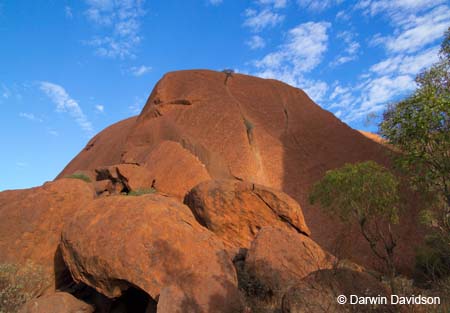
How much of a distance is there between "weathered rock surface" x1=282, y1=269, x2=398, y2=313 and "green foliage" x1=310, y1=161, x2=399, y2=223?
23.8 feet

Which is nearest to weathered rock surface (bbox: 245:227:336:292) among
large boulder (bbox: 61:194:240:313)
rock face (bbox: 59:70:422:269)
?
large boulder (bbox: 61:194:240:313)

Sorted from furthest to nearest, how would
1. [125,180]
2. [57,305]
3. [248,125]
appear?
[248,125] → [125,180] → [57,305]

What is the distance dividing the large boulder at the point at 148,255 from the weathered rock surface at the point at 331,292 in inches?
55.8

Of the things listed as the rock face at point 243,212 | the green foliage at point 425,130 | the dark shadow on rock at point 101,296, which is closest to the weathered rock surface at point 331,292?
the green foliage at point 425,130

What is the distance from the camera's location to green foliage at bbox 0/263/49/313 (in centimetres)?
656

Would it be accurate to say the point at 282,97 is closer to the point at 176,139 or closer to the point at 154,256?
the point at 176,139

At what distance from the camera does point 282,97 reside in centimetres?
2492

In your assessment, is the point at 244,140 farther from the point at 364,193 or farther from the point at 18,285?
the point at 18,285

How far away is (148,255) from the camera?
6297mm

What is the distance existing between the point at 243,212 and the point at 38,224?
6407mm

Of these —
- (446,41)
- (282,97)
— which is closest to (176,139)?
(282,97)

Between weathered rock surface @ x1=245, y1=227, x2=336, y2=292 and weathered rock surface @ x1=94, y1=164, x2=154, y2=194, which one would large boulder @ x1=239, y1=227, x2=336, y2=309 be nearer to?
weathered rock surface @ x1=245, y1=227, x2=336, y2=292

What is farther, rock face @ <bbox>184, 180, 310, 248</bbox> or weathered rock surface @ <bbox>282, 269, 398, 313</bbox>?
rock face @ <bbox>184, 180, 310, 248</bbox>

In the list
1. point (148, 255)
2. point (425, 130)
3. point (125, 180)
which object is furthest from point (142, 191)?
point (425, 130)
